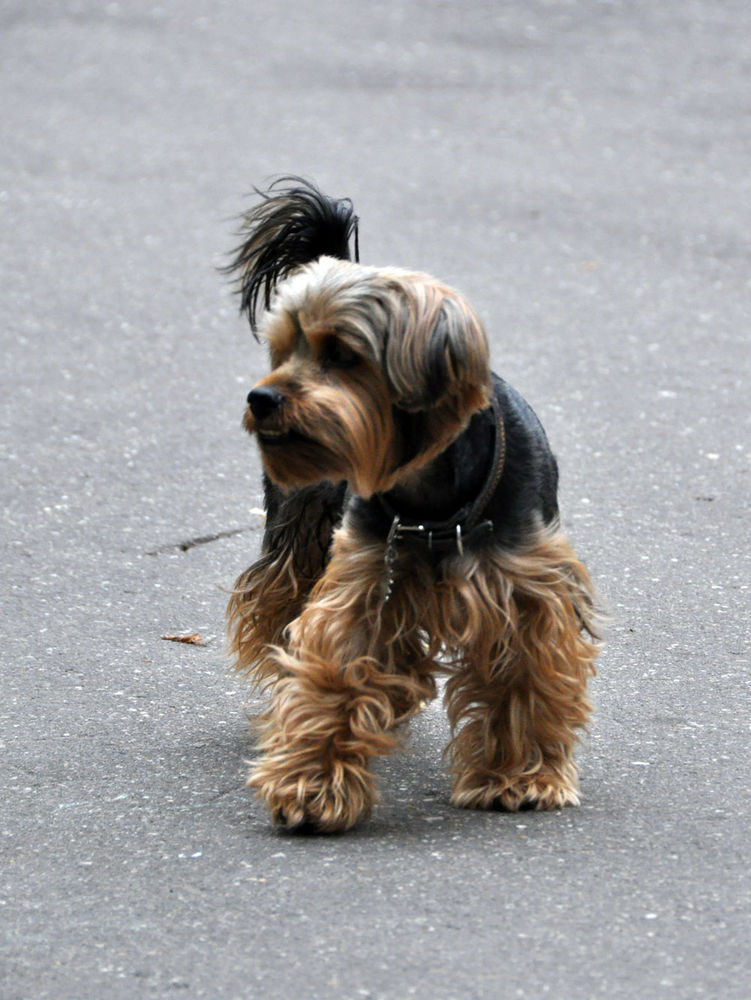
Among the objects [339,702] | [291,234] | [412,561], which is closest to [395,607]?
[412,561]

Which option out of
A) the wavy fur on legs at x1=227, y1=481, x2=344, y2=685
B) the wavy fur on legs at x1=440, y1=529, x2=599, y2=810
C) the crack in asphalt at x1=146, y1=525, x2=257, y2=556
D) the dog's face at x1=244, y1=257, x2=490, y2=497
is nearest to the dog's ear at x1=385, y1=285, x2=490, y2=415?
the dog's face at x1=244, y1=257, x2=490, y2=497

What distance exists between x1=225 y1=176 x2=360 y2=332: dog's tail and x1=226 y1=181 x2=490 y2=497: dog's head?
65cm

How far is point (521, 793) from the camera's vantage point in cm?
374

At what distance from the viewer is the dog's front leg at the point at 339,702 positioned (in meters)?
3.58

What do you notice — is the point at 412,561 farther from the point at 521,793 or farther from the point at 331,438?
the point at 521,793

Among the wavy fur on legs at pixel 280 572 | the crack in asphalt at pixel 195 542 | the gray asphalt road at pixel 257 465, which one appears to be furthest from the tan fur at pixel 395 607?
the crack in asphalt at pixel 195 542

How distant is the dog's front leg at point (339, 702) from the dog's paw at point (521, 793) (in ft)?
0.86

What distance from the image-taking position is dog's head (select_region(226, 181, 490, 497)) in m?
3.26

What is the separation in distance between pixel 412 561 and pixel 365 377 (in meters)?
0.50

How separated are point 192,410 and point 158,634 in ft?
6.86

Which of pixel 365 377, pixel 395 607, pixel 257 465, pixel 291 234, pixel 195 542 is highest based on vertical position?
pixel 291 234

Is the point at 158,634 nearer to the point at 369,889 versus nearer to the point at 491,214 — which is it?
the point at 369,889

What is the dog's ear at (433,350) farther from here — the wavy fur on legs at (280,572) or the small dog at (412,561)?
the wavy fur on legs at (280,572)

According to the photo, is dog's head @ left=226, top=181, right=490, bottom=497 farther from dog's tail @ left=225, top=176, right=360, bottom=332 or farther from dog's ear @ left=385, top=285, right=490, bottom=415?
dog's tail @ left=225, top=176, right=360, bottom=332
